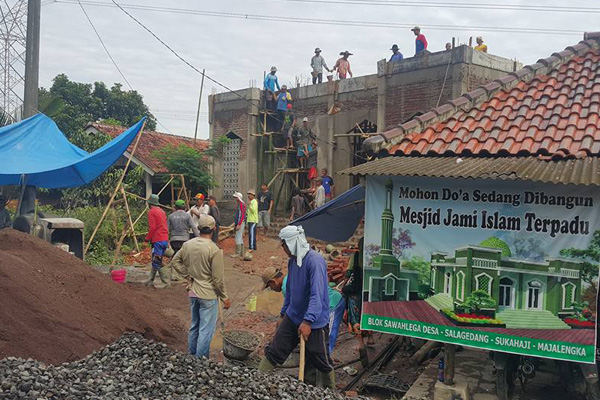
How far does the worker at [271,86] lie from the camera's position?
17.2 metres

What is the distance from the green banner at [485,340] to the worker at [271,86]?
12.5 metres

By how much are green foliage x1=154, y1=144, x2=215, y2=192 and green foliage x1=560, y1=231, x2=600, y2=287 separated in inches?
517

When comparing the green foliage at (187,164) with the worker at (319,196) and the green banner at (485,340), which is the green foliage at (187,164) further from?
the green banner at (485,340)

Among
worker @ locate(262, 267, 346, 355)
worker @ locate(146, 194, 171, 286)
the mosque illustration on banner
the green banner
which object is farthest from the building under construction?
the green banner

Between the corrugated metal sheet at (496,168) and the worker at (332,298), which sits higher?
the corrugated metal sheet at (496,168)

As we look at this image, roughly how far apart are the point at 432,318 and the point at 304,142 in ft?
37.2

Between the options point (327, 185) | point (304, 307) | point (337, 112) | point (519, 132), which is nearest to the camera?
point (304, 307)

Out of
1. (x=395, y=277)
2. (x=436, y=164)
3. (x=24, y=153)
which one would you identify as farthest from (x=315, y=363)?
(x=24, y=153)

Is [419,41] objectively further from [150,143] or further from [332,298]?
[150,143]

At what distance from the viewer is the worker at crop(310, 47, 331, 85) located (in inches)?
657

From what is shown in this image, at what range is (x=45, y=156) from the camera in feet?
31.3

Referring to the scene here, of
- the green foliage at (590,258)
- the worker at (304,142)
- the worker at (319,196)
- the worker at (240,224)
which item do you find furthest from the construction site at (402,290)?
the worker at (304,142)

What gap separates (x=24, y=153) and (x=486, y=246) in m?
8.24

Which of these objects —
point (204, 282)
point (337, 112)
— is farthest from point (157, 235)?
point (337, 112)
